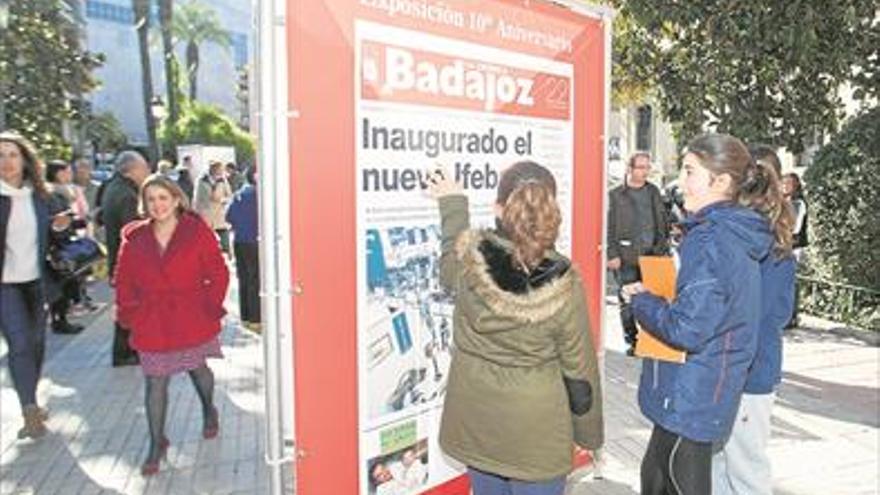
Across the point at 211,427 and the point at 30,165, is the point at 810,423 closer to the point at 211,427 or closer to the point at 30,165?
the point at 211,427

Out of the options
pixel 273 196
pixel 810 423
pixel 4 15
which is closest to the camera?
pixel 273 196

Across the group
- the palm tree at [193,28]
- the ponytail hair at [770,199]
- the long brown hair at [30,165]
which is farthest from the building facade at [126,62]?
the ponytail hair at [770,199]

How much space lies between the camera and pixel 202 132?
171 ft

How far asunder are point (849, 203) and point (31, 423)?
836 cm

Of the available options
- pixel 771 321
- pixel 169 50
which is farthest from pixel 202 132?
pixel 771 321

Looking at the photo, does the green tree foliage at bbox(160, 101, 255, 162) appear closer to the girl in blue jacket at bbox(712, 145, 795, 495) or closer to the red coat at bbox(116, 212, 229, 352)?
the red coat at bbox(116, 212, 229, 352)

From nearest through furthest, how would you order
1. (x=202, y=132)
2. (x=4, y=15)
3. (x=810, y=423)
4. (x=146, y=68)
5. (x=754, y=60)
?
(x=810, y=423), (x=754, y=60), (x=4, y=15), (x=146, y=68), (x=202, y=132)

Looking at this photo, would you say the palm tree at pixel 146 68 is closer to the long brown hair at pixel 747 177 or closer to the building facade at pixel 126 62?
the long brown hair at pixel 747 177

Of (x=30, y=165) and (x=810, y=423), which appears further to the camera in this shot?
(x=810, y=423)

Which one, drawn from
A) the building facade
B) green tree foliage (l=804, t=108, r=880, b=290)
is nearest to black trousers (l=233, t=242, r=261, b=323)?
green tree foliage (l=804, t=108, r=880, b=290)

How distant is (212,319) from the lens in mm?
5176

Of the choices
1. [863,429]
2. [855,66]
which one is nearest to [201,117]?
[855,66]

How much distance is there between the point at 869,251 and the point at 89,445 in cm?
812

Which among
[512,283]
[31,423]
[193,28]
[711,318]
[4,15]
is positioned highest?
[193,28]
